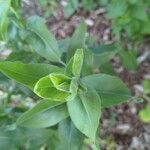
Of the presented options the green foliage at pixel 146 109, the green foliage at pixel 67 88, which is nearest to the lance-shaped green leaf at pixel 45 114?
the green foliage at pixel 67 88

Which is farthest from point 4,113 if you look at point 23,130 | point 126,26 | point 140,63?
point 140,63

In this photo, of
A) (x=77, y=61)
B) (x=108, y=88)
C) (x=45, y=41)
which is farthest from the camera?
(x=45, y=41)

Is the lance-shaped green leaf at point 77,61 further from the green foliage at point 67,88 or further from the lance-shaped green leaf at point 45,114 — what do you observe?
the lance-shaped green leaf at point 45,114

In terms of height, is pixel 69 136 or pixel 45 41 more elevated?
pixel 45 41

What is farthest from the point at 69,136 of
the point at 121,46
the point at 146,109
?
the point at 121,46

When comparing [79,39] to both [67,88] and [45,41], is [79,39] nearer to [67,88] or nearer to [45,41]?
[45,41]

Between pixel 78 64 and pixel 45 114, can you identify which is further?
pixel 45 114

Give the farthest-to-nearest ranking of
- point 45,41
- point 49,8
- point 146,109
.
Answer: point 49,8 < point 146,109 < point 45,41
